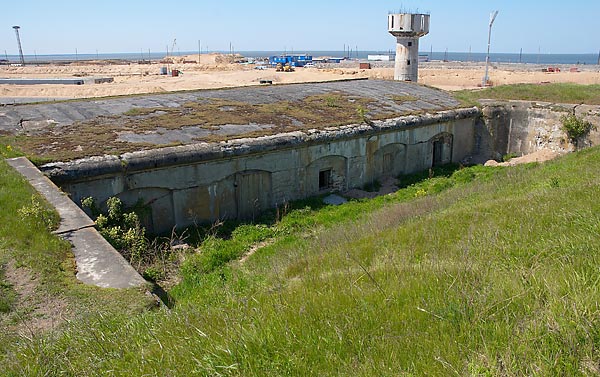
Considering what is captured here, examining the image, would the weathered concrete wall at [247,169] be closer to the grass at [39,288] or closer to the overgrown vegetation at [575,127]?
the grass at [39,288]

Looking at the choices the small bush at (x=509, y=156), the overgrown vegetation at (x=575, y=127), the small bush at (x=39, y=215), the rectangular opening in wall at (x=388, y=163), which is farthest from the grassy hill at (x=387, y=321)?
the small bush at (x=509, y=156)

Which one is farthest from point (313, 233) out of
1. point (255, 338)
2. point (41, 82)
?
point (41, 82)

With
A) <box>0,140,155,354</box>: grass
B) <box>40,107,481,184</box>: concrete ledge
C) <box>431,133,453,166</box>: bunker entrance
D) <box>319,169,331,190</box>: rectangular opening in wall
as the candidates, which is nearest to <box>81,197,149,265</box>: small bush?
<box>40,107,481,184</box>: concrete ledge

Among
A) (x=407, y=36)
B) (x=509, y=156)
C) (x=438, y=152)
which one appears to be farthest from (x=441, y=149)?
(x=407, y=36)

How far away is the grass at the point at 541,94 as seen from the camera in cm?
2016

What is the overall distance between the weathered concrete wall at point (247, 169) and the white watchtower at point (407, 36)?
35.9ft

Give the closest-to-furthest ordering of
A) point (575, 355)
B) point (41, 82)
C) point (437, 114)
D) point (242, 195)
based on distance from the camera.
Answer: point (575, 355) → point (242, 195) → point (437, 114) → point (41, 82)

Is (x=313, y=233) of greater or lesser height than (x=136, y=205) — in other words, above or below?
below

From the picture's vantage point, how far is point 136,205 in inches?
434

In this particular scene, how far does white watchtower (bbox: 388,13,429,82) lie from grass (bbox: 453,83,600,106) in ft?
18.6

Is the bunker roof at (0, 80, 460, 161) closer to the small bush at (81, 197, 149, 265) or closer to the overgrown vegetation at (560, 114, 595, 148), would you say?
the small bush at (81, 197, 149, 265)

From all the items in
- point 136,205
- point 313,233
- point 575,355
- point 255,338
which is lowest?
point 313,233

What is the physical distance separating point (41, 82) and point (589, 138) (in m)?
59.1

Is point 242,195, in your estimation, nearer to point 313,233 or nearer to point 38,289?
point 313,233
